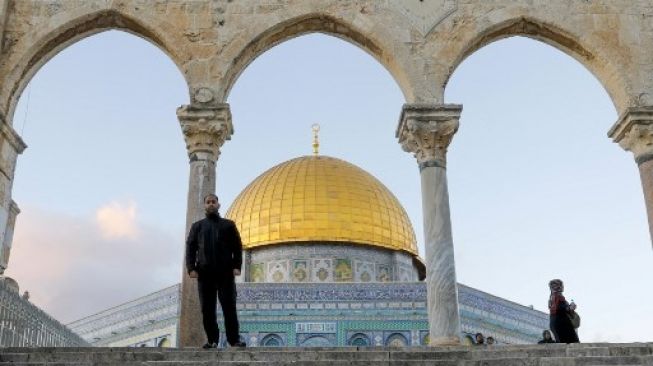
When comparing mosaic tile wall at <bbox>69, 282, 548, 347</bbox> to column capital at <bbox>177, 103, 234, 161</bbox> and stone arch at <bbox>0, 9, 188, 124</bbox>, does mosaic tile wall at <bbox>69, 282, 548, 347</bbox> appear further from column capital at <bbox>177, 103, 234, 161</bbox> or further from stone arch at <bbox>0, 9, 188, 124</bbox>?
column capital at <bbox>177, 103, 234, 161</bbox>

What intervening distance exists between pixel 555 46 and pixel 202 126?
530cm

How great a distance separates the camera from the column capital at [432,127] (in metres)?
10.5

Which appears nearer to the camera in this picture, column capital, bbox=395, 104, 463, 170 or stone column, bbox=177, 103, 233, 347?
stone column, bbox=177, 103, 233, 347

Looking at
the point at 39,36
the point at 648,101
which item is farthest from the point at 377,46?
the point at 39,36

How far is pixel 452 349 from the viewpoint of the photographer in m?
7.13

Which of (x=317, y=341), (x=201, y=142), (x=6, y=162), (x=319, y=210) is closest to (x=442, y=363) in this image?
(x=201, y=142)

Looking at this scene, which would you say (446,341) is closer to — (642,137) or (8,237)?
(642,137)

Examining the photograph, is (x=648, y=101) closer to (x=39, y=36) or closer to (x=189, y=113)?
(x=189, y=113)

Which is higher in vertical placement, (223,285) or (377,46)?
(377,46)

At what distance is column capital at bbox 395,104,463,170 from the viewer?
1052cm

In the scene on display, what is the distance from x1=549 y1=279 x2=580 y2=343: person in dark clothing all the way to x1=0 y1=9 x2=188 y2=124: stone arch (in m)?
5.79

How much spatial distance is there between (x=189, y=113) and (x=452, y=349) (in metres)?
5.08

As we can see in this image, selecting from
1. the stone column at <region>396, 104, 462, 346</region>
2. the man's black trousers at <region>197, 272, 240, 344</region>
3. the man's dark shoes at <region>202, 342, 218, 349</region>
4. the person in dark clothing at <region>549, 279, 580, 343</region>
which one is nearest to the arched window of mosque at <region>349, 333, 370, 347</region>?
the stone column at <region>396, 104, 462, 346</region>

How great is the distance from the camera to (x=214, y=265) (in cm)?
746
